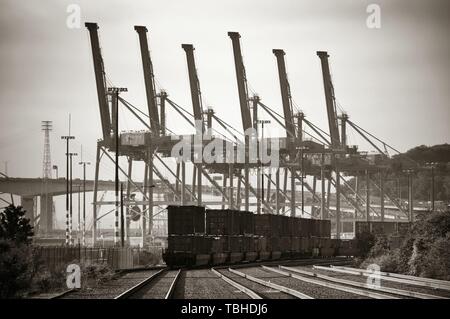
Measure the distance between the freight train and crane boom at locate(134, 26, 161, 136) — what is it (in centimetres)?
2356

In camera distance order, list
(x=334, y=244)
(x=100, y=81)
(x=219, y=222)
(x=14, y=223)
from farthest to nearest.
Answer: (x=100, y=81) < (x=334, y=244) < (x=219, y=222) < (x=14, y=223)

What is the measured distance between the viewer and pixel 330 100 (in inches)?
4427

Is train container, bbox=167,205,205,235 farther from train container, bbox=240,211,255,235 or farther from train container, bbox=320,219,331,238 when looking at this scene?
train container, bbox=320,219,331,238

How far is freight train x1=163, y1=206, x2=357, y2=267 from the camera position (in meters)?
51.2

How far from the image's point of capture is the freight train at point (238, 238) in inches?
2014

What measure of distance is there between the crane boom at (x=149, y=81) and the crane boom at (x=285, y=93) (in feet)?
56.6

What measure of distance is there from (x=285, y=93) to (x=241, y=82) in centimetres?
1085

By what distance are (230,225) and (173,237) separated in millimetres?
6537

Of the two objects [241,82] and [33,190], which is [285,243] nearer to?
[241,82]

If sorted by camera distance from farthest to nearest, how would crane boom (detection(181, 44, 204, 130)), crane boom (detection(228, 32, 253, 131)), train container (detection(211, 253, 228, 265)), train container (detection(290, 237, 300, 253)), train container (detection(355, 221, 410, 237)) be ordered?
crane boom (detection(228, 32, 253, 131))
crane boom (detection(181, 44, 204, 130))
train container (detection(290, 237, 300, 253))
train container (detection(355, 221, 410, 237))
train container (detection(211, 253, 228, 265))

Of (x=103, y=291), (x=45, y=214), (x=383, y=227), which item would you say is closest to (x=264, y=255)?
(x=383, y=227)

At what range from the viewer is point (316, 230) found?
73688mm

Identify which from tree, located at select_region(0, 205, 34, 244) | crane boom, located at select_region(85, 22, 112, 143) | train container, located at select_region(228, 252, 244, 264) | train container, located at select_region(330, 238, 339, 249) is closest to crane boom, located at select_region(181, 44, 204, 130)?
crane boom, located at select_region(85, 22, 112, 143)

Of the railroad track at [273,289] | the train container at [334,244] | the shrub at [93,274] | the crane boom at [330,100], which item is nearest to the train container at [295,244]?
the train container at [334,244]
